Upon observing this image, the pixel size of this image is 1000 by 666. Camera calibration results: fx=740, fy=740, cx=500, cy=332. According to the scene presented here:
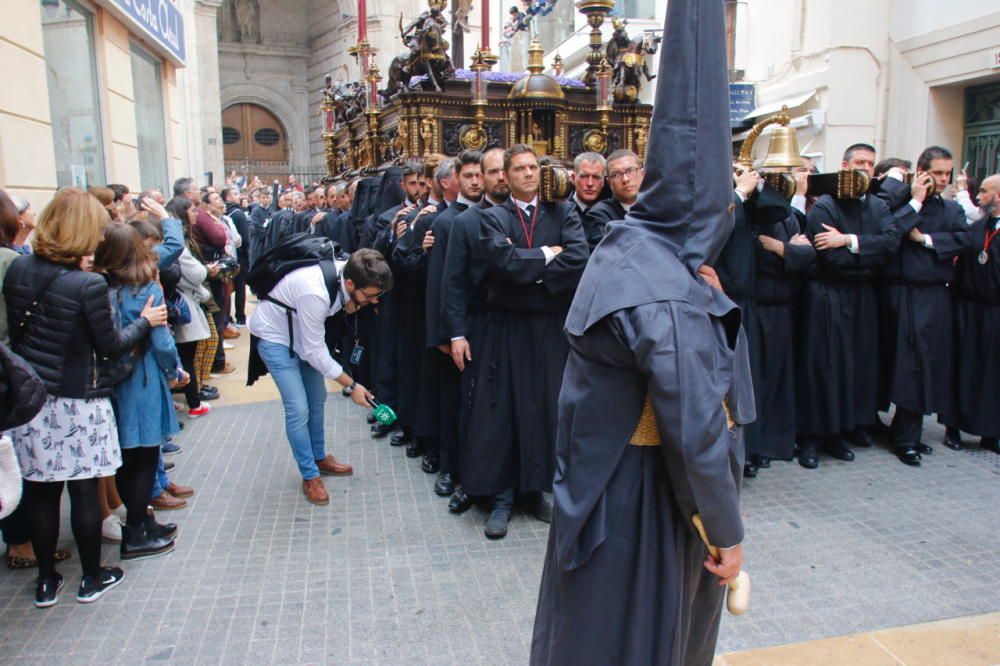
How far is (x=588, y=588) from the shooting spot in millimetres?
2170

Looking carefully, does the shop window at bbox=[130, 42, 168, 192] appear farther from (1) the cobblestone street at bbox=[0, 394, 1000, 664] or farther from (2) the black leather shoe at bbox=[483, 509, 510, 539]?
(2) the black leather shoe at bbox=[483, 509, 510, 539]

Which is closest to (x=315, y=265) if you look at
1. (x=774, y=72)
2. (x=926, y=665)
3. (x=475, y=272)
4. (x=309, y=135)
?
(x=475, y=272)

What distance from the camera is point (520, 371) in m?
4.45

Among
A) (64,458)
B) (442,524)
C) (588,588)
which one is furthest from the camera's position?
(442,524)

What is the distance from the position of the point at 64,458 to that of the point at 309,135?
31495 millimetres

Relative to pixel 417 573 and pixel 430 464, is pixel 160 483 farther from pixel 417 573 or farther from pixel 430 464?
pixel 417 573

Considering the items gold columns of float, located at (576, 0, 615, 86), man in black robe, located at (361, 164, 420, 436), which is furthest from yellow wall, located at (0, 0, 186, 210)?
gold columns of float, located at (576, 0, 615, 86)

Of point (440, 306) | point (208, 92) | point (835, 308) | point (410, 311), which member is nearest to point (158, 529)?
point (440, 306)

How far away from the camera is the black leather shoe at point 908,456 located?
5.43m

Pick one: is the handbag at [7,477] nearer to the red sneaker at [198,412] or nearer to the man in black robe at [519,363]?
the man in black robe at [519,363]

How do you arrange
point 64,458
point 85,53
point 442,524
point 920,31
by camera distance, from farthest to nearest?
point 920,31, point 85,53, point 442,524, point 64,458

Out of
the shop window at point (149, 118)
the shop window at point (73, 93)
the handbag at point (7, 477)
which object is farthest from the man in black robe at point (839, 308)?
the shop window at point (149, 118)

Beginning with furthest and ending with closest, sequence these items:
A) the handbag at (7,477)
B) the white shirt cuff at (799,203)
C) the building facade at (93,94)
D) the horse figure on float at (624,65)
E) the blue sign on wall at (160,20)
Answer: the horse figure on float at (624,65), the blue sign on wall at (160,20), the white shirt cuff at (799,203), the building facade at (93,94), the handbag at (7,477)

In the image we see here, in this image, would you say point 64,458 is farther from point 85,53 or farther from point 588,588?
point 85,53
